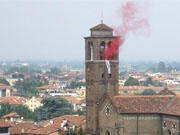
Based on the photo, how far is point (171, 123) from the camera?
177 feet

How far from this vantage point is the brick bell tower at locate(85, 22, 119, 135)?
189 feet

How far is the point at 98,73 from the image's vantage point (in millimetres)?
57844

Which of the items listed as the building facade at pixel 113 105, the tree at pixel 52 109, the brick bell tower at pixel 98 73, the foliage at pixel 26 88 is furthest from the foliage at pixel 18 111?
the foliage at pixel 26 88

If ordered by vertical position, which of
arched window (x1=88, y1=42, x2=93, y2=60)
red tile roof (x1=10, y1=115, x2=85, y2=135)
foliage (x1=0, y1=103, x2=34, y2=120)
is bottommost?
foliage (x1=0, y1=103, x2=34, y2=120)

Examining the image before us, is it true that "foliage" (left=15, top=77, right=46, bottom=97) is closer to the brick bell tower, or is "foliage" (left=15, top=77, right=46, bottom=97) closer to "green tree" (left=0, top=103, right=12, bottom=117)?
"green tree" (left=0, top=103, right=12, bottom=117)

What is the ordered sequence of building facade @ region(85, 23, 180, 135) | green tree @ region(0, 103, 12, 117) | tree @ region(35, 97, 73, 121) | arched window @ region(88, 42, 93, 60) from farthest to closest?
1. green tree @ region(0, 103, 12, 117)
2. tree @ region(35, 97, 73, 121)
3. arched window @ region(88, 42, 93, 60)
4. building facade @ region(85, 23, 180, 135)

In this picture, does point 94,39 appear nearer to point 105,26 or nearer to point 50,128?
point 105,26

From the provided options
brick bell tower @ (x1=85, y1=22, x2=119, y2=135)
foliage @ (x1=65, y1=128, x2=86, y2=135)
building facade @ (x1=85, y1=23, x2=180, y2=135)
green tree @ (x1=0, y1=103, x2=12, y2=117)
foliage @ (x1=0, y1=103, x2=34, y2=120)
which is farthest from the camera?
green tree @ (x1=0, y1=103, x2=12, y2=117)

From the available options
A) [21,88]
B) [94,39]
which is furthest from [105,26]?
[21,88]

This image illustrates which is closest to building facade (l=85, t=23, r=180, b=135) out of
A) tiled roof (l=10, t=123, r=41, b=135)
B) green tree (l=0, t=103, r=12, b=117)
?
tiled roof (l=10, t=123, r=41, b=135)

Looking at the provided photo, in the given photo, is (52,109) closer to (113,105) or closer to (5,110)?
(5,110)

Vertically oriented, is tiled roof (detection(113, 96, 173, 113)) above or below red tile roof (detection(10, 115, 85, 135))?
above

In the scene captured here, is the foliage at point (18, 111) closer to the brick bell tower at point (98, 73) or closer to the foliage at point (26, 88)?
the brick bell tower at point (98, 73)

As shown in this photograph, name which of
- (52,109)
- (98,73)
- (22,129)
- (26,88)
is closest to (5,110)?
(52,109)
